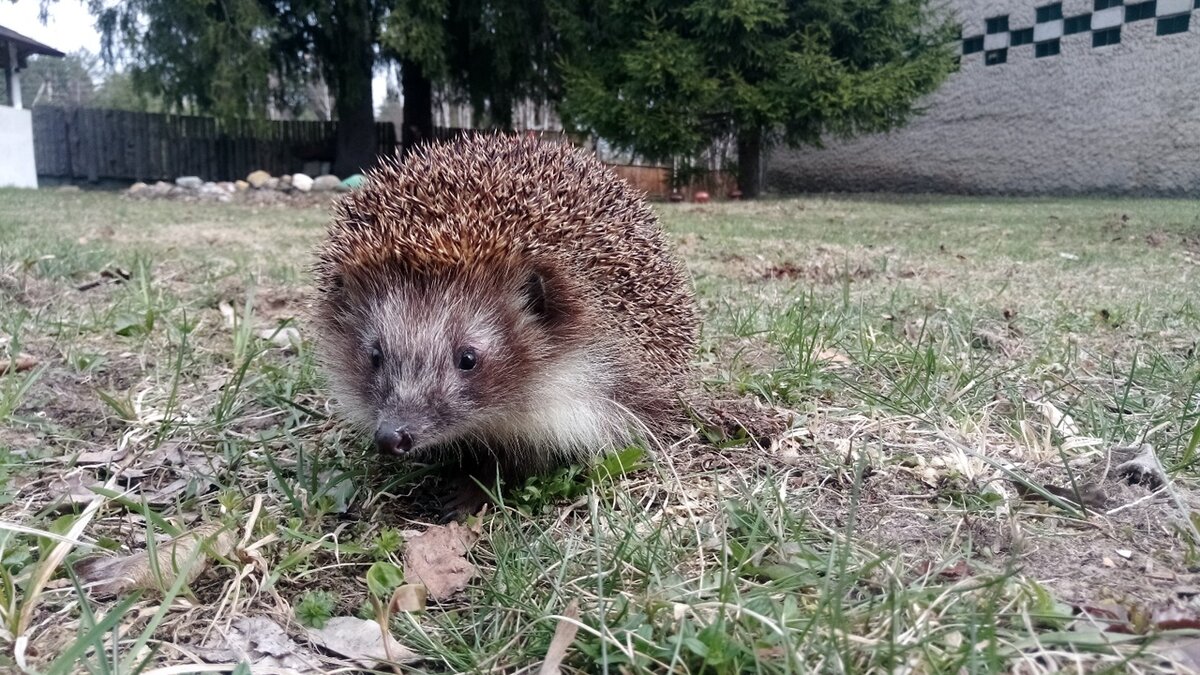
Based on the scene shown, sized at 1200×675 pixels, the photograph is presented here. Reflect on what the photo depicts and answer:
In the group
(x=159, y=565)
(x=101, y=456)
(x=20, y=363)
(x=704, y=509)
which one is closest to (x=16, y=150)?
(x=20, y=363)

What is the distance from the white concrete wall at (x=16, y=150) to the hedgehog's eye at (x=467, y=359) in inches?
714

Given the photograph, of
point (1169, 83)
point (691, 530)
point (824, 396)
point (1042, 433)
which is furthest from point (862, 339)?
point (1169, 83)

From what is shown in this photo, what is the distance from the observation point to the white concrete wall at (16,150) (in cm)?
1708

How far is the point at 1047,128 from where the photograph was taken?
1798 centimetres

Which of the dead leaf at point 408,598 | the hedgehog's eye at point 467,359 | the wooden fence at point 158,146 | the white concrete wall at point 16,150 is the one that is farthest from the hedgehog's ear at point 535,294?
the wooden fence at point 158,146

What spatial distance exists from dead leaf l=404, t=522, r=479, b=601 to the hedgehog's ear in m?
0.76

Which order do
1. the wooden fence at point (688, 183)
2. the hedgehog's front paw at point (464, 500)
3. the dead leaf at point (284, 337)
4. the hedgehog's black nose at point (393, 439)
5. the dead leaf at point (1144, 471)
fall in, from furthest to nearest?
the wooden fence at point (688, 183) → the dead leaf at point (284, 337) → the hedgehog's front paw at point (464, 500) → the hedgehog's black nose at point (393, 439) → the dead leaf at point (1144, 471)

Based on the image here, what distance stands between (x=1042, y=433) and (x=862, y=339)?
1014 mm

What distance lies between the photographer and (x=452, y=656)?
161 cm

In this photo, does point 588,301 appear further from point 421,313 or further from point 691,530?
point 691,530

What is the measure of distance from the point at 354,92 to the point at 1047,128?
15135 mm

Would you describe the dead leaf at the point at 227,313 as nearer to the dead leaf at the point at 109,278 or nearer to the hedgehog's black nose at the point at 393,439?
the dead leaf at the point at 109,278

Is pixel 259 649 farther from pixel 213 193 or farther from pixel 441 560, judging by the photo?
pixel 213 193

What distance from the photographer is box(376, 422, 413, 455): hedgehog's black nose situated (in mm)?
A: 2182
